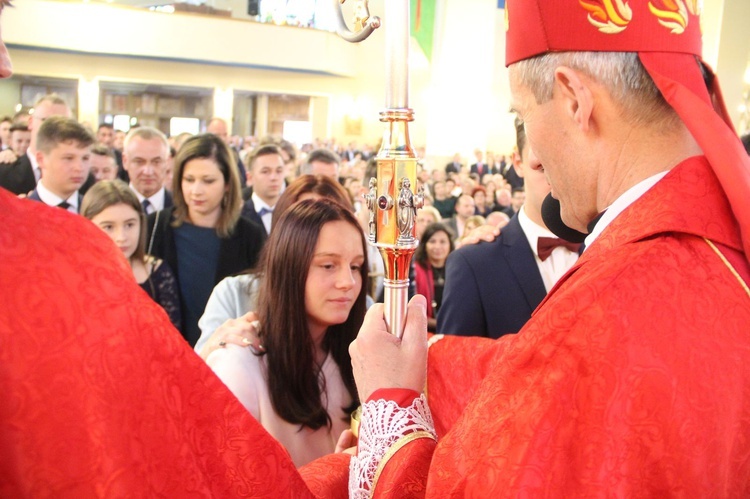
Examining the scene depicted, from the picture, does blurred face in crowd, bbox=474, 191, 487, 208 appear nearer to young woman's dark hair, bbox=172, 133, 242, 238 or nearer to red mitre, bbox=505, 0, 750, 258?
young woman's dark hair, bbox=172, 133, 242, 238

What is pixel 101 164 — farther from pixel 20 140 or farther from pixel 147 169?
pixel 20 140

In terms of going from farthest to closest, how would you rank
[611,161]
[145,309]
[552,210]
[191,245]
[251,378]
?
[191,245] → [251,378] → [552,210] → [611,161] → [145,309]

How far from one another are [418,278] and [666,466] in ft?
12.3

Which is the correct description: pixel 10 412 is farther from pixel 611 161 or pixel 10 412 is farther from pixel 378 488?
pixel 611 161

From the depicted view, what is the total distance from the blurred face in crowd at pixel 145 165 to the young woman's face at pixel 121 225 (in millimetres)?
1359

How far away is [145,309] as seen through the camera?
42.7 inches

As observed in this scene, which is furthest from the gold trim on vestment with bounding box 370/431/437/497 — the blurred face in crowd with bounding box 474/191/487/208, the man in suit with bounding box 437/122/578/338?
the blurred face in crowd with bounding box 474/191/487/208

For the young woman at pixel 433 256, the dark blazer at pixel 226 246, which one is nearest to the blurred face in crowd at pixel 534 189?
the dark blazer at pixel 226 246

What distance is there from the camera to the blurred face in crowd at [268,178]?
483 centimetres

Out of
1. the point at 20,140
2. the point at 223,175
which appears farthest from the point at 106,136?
the point at 223,175

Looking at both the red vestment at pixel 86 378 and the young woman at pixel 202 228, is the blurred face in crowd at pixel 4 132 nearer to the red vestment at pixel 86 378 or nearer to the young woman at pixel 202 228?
the young woman at pixel 202 228

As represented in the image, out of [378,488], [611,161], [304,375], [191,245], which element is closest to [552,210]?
[611,161]

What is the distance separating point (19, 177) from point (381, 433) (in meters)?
4.62

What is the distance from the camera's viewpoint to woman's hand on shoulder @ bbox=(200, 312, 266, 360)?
7.14 ft
